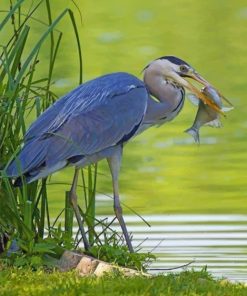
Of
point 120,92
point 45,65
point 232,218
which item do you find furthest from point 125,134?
point 45,65

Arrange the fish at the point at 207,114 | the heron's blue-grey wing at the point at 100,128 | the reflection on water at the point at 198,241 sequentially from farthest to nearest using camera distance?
the reflection on water at the point at 198,241 → the fish at the point at 207,114 → the heron's blue-grey wing at the point at 100,128

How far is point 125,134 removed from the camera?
829 cm

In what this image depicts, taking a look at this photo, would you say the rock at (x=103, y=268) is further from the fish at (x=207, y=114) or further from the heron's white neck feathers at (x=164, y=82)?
the heron's white neck feathers at (x=164, y=82)

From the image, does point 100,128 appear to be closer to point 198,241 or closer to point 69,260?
point 69,260

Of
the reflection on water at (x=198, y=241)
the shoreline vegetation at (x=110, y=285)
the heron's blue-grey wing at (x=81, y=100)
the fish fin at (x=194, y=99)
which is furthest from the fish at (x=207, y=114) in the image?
the shoreline vegetation at (x=110, y=285)

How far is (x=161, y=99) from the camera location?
877 cm

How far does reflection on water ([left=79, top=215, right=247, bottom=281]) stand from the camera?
906cm

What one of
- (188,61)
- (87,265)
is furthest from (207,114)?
(188,61)

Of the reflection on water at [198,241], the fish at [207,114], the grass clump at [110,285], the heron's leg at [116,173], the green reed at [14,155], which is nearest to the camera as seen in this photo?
the grass clump at [110,285]

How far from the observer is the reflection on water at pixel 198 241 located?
9062mm

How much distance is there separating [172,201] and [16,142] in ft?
11.1

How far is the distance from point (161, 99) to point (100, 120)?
0.69 meters

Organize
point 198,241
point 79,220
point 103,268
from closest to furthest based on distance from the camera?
point 103,268, point 79,220, point 198,241

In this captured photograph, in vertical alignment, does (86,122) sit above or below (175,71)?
below
